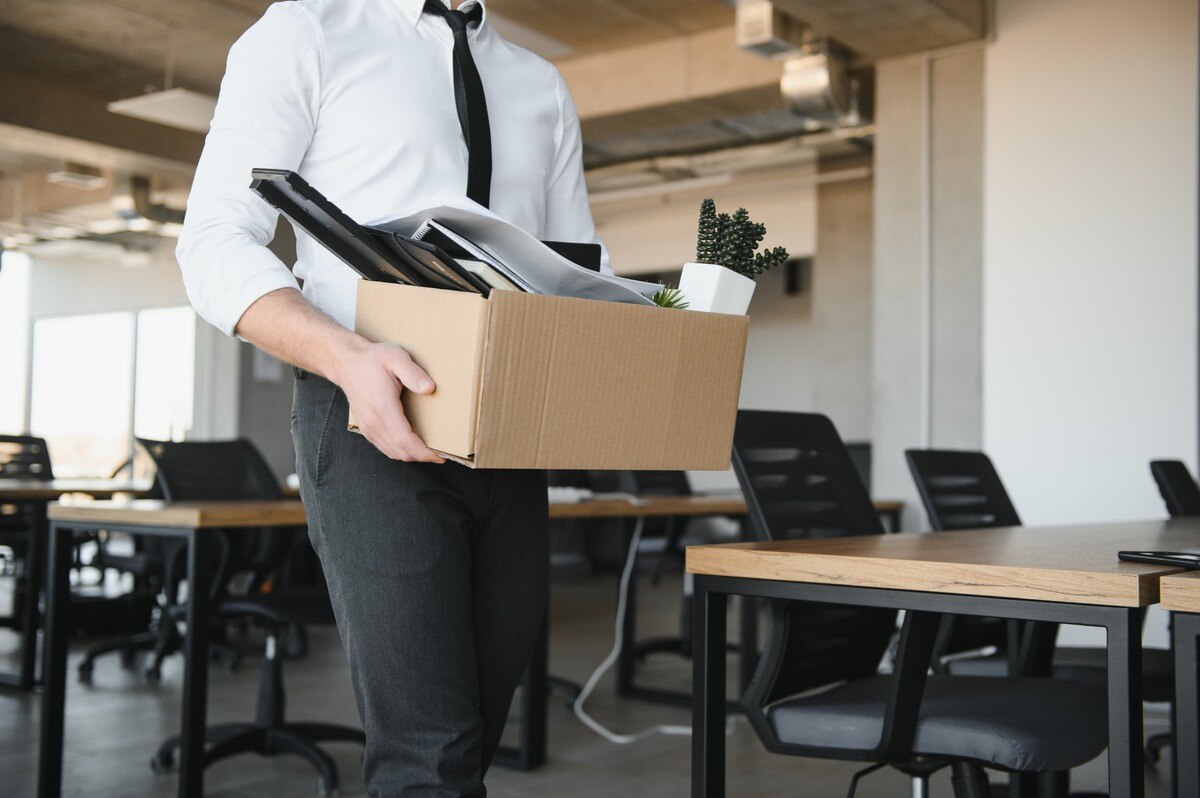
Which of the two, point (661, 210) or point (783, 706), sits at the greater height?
point (661, 210)

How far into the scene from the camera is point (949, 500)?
2.64 m

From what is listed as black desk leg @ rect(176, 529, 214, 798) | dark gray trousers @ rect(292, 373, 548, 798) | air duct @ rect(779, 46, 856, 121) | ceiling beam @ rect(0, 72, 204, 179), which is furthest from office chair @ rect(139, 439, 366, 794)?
ceiling beam @ rect(0, 72, 204, 179)

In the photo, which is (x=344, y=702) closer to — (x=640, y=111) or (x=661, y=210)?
(x=640, y=111)

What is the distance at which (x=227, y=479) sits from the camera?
398 centimetres

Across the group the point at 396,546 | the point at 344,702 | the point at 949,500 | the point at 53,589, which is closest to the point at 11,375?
the point at 344,702

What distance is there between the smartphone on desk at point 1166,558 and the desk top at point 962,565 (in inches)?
0.5

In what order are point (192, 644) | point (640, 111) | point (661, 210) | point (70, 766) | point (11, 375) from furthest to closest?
point (11, 375), point (661, 210), point (640, 111), point (70, 766), point (192, 644)

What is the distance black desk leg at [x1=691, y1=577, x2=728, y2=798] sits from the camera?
1517 mm

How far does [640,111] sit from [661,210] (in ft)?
10.8

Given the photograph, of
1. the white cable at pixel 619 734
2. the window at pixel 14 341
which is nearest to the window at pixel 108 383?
the window at pixel 14 341

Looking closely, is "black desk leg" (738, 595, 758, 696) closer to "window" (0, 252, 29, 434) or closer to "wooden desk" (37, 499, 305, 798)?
"wooden desk" (37, 499, 305, 798)

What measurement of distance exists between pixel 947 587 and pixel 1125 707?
0.21m

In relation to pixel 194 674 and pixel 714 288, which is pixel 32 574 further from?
pixel 714 288

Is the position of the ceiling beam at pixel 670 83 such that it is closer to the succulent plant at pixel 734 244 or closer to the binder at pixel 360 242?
the succulent plant at pixel 734 244
